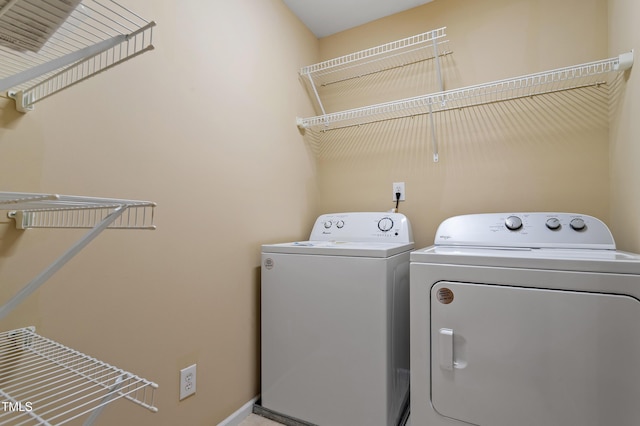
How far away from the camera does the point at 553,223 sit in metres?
1.46

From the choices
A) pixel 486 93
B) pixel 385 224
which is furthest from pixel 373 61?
pixel 385 224

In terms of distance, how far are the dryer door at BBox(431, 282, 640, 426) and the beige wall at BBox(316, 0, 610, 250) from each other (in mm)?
833

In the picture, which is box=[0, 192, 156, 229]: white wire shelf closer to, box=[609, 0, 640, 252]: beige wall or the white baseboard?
the white baseboard

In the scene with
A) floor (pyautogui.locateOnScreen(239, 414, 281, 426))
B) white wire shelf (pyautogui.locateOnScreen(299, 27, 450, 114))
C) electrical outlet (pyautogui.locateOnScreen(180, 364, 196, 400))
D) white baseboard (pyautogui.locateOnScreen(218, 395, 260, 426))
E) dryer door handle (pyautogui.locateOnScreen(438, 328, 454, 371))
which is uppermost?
white wire shelf (pyautogui.locateOnScreen(299, 27, 450, 114))

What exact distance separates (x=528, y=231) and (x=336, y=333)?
3.38ft

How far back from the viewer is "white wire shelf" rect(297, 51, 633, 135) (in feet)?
4.71

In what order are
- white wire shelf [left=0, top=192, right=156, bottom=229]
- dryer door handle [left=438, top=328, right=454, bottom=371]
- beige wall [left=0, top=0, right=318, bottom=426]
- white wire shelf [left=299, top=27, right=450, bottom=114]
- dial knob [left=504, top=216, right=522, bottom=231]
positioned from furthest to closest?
white wire shelf [left=299, top=27, right=450, bottom=114], dial knob [left=504, top=216, right=522, bottom=231], dryer door handle [left=438, top=328, right=454, bottom=371], beige wall [left=0, top=0, right=318, bottom=426], white wire shelf [left=0, top=192, right=156, bottom=229]

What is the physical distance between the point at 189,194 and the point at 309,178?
1.04 m

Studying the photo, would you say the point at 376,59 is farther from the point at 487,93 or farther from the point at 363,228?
the point at 363,228

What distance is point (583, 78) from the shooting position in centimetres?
159

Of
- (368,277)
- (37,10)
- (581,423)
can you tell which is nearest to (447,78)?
(368,277)

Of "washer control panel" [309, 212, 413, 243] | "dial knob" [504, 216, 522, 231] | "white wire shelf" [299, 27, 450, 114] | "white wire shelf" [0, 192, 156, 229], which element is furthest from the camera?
"white wire shelf" [299, 27, 450, 114]

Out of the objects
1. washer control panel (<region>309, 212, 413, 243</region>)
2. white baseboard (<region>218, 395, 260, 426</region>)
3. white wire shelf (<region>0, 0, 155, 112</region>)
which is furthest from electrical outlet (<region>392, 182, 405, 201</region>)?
white wire shelf (<region>0, 0, 155, 112</region>)

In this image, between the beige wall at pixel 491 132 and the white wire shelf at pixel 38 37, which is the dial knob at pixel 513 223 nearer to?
the beige wall at pixel 491 132
